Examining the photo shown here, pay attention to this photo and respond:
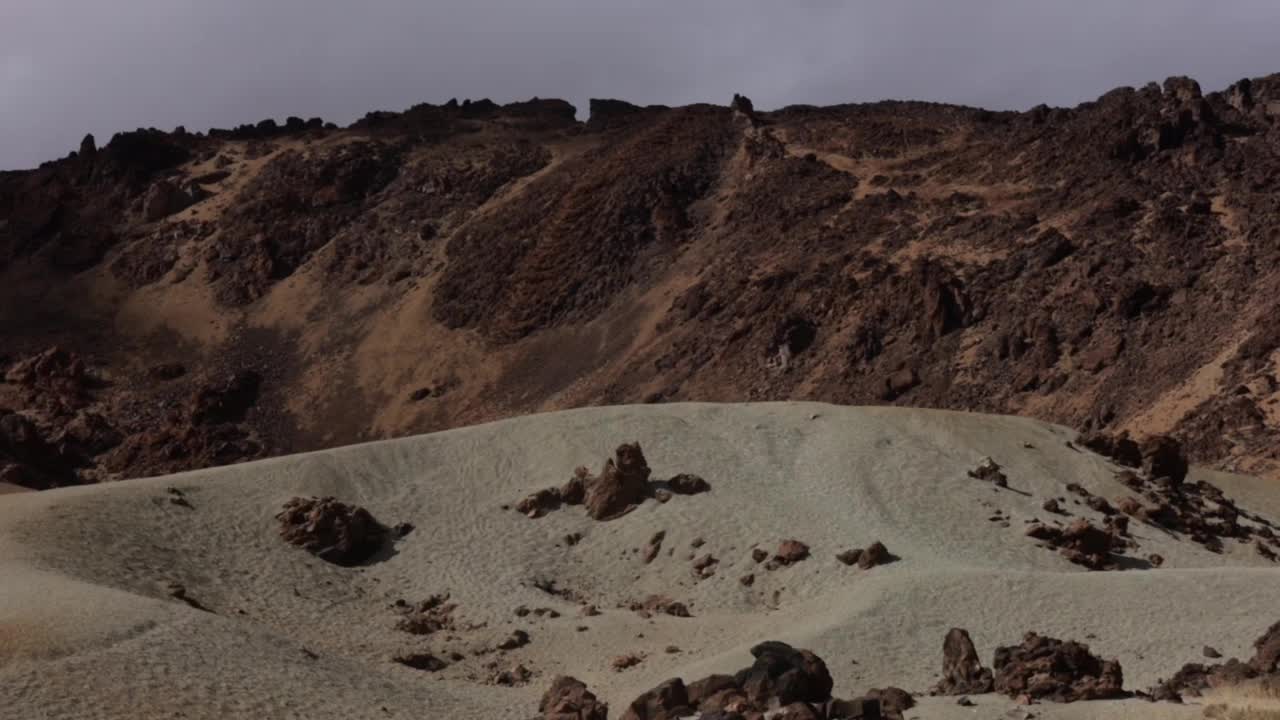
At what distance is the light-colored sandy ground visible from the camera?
2078 cm

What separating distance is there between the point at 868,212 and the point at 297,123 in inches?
1990

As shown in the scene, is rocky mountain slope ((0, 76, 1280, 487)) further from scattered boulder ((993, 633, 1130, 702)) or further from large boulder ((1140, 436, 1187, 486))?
scattered boulder ((993, 633, 1130, 702))

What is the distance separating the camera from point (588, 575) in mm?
29438

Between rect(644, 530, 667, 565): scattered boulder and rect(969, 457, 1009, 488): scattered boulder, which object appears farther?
rect(969, 457, 1009, 488): scattered boulder

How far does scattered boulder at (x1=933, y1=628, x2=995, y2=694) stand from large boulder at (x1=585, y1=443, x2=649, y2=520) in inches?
450

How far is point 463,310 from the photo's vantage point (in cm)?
7275

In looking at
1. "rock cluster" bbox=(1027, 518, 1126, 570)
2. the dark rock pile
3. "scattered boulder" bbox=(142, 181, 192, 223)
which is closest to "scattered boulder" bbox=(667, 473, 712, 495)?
"rock cluster" bbox=(1027, 518, 1126, 570)

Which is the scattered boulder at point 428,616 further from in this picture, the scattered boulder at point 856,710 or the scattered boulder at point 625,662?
the scattered boulder at point 856,710

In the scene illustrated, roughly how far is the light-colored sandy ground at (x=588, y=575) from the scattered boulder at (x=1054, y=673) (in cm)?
60

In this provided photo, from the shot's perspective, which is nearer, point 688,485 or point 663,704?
point 663,704

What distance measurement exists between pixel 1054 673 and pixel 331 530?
16.4m

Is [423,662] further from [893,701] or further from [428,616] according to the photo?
[893,701]

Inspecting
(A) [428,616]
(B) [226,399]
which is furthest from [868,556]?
(B) [226,399]

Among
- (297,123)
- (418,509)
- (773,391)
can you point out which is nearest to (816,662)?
(418,509)
